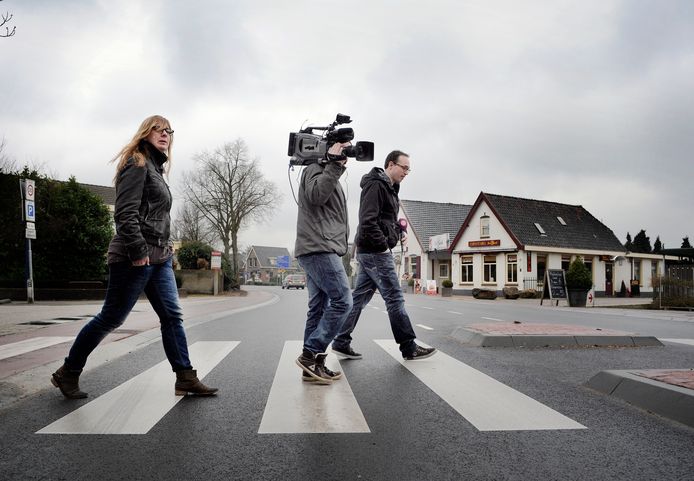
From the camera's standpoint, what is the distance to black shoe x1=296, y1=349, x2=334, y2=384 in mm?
4091

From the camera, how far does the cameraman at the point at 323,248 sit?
414 centimetres

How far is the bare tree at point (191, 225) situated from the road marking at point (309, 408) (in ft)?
163

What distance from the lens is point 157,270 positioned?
148 inches

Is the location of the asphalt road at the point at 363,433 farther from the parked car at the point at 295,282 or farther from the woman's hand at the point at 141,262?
the parked car at the point at 295,282

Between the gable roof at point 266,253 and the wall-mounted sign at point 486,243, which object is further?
the gable roof at point 266,253

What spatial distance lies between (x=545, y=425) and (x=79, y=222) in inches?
822

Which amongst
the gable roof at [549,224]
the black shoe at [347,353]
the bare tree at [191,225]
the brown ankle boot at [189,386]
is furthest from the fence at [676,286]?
the bare tree at [191,225]

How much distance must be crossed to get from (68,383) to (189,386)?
83cm

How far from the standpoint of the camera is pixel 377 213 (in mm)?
5109

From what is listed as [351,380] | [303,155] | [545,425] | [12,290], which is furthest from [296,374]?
[12,290]

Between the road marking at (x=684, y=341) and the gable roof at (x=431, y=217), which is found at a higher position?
the gable roof at (x=431, y=217)

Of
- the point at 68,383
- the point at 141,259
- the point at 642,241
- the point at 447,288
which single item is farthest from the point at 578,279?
the point at 642,241

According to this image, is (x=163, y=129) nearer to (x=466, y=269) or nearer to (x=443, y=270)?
(x=466, y=269)

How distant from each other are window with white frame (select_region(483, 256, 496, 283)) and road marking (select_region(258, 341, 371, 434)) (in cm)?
3174
